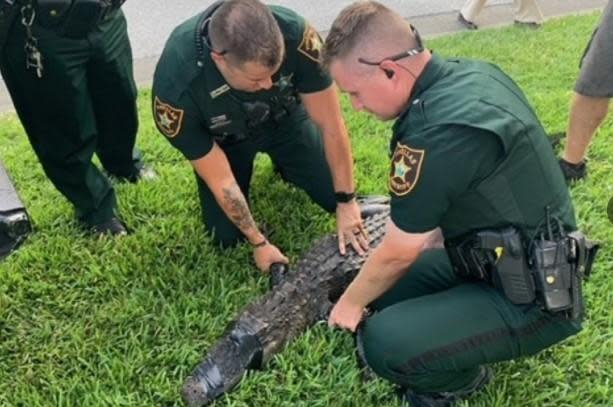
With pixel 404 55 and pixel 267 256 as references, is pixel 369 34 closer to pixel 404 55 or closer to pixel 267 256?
pixel 404 55

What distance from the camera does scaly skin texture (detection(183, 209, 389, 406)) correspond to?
2.76 metres

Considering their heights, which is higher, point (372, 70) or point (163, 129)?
point (372, 70)

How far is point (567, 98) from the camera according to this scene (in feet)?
16.3

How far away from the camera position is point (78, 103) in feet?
11.1

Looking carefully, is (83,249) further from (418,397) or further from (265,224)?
(418,397)

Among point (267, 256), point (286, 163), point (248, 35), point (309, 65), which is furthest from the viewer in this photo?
point (286, 163)

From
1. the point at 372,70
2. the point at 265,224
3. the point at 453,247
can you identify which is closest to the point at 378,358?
the point at 453,247

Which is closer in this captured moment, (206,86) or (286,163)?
(206,86)

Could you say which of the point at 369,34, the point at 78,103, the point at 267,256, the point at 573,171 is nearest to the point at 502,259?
the point at 369,34

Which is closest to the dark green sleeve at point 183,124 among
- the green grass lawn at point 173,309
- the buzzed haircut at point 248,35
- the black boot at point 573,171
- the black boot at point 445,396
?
the buzzed haircut at point 248,35

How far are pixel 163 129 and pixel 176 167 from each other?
117 centimetres

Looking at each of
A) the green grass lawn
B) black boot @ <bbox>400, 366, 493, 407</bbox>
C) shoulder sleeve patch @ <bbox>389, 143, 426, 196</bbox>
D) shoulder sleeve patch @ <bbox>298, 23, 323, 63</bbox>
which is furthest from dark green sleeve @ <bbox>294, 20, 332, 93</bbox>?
black boot @ <bbox>400, 366, 493, 407</bbox>

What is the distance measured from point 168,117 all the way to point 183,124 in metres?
0.07

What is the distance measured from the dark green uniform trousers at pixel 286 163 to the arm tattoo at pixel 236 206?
0.30 meters
